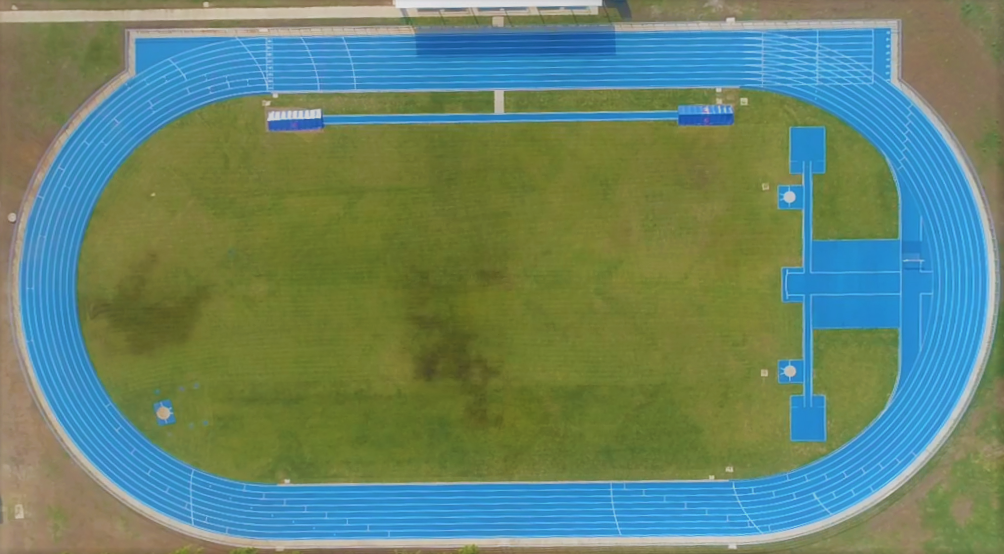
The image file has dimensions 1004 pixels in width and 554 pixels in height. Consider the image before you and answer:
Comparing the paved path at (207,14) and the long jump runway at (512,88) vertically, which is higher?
the paved path at (207,14)

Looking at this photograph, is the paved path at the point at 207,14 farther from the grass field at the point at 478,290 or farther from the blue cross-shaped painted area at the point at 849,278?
the blue cross-shaped painted area at the point at 849,278

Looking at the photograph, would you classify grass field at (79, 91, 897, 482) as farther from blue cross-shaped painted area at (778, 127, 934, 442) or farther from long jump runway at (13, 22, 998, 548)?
long jump runway at (13, 22, 998, 548)

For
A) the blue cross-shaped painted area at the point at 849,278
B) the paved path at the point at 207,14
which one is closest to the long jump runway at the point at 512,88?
the blue cross-shaped painted area at the point at 849,278

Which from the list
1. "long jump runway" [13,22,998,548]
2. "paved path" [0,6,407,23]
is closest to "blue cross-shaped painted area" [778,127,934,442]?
"long jump runway" [13,22,998,548]

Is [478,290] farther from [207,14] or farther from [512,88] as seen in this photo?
[207,14]

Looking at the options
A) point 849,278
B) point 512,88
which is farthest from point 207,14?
point 849,278
